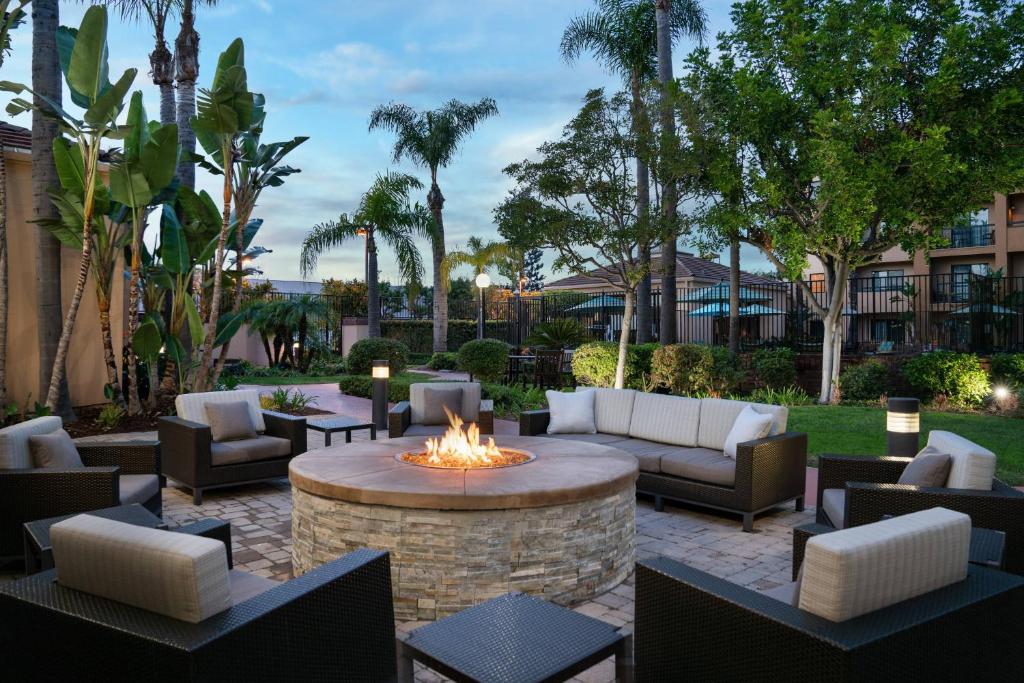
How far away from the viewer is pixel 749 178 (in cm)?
1223

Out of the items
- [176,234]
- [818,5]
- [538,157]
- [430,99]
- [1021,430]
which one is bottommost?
[1021,430]

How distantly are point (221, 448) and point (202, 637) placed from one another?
4.50m

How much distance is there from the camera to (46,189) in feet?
29.3

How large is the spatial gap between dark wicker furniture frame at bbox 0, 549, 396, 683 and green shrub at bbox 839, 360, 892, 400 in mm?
11850

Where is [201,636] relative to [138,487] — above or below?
above

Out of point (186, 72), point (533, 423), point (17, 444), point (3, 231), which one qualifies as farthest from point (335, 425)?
point (186, 72)

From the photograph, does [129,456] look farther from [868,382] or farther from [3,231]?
[868,382]

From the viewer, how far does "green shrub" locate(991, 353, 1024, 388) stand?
11.8m

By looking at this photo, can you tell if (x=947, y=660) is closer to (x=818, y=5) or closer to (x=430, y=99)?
(x=818, y=5)

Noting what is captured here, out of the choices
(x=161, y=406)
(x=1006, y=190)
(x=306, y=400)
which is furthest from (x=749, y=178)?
(x=161, y=406)

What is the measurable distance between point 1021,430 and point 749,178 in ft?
18.6

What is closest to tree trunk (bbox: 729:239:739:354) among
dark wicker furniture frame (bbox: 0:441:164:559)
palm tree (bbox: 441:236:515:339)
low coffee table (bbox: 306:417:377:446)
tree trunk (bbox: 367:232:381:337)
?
palm tree (bbox: 441:236:515:339)

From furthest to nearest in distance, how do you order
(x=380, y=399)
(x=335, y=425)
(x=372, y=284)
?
(x=372, y=284) < (x=380, y=399) < (x=335, y=425)

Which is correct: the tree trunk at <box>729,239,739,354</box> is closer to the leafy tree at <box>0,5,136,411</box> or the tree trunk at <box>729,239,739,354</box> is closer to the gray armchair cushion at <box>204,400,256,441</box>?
the gray armchair cushion at <box>204,400,256,441</box>
